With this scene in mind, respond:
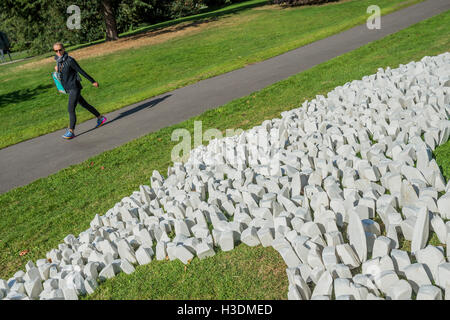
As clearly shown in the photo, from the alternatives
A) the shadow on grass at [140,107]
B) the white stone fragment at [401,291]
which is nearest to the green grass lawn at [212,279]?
the white stone fragment at [401,291]

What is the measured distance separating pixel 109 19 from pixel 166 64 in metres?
13.0

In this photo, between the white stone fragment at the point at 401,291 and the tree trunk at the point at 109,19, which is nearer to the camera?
the white stone fragment at the point at 401,291

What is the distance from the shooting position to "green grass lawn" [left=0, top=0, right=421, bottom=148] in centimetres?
1426

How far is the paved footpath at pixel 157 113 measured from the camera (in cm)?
856

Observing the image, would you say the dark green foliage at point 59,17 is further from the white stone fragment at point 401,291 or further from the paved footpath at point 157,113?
the white stone fragment at point 401,291

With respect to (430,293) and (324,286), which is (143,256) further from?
(430,293)

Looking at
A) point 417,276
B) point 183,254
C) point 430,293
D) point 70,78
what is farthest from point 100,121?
point 430,293

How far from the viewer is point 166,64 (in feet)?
66.9

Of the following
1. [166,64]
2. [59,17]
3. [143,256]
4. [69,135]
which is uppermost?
[59,17]

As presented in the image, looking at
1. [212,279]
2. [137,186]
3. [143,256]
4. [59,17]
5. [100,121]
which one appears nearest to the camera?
[212,279]

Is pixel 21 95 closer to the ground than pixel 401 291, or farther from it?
closer to the ground

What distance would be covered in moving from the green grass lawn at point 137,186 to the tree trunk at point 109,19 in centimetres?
2254

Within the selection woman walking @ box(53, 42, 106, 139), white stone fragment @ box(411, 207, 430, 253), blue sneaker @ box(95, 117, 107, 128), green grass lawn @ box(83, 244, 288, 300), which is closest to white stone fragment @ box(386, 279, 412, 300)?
white stone fragment @ box(411, 207, 430, 253)

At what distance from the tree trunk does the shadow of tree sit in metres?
11.2
